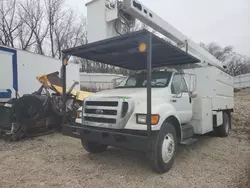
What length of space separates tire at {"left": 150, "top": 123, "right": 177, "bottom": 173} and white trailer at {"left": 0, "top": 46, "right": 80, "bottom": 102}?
19.4 feet

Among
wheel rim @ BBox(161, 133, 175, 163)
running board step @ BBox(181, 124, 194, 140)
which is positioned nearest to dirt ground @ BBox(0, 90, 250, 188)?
wheel rim @ BBox(161, 133, 175, 163)

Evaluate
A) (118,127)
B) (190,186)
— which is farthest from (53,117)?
(190,186)

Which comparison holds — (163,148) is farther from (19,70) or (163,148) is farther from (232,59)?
(232,59)

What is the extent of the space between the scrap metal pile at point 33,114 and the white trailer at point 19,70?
3.85 feet

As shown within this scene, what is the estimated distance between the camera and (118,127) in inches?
146

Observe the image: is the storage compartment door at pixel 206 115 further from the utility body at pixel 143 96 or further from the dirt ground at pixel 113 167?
the dirt ground at pixel 113 167

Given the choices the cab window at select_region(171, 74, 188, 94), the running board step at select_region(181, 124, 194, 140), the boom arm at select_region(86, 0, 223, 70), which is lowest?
the running board step at select_region(181, 124, 194, 140)

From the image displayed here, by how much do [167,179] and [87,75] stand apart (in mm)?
17295

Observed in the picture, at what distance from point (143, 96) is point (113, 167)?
4.97 feet

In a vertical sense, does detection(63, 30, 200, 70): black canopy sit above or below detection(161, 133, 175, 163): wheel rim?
above

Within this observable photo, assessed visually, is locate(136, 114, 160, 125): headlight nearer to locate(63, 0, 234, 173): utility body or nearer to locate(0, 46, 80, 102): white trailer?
locate(63, 0, 234, 173): utility body

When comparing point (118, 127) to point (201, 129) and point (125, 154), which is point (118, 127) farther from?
point (201, 129)

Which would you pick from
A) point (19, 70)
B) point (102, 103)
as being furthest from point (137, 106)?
point (19, 70)

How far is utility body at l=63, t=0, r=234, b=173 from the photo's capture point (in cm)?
358
